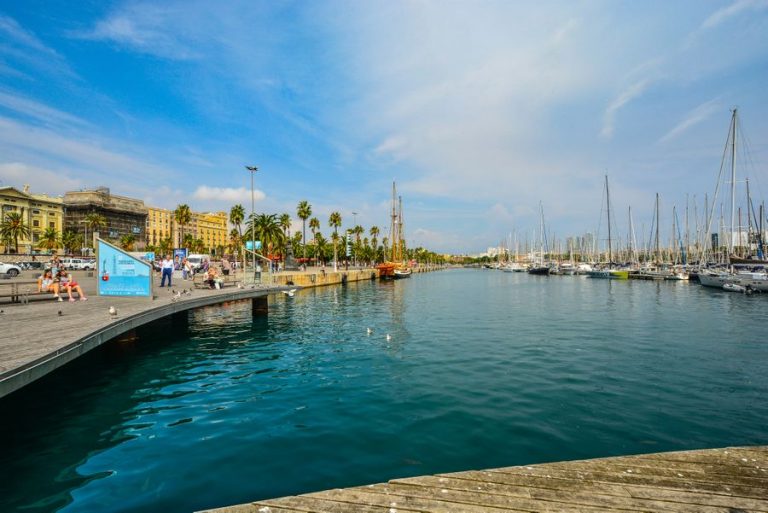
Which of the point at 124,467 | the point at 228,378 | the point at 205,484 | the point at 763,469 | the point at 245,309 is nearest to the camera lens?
the point at 763,469

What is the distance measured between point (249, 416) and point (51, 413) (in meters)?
5.59

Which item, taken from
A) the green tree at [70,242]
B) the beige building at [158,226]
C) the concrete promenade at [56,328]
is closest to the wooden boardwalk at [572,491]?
the concrete promenade at [56,328]

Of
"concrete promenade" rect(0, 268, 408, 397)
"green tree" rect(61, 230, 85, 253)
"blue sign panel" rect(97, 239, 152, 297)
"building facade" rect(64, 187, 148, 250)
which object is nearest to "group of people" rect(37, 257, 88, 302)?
"concrete promenade" rect(0, 268, 408, 397)

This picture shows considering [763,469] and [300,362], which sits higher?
[763,469]

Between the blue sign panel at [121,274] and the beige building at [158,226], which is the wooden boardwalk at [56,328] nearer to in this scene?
the blue sign panel at [121,274]

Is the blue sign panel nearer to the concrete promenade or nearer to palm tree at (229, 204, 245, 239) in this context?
the concrete promenade

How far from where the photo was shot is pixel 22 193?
108 meters

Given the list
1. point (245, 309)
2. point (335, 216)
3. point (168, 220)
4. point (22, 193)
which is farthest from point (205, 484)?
point (168, 220)

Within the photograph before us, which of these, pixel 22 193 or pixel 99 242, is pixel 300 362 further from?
pixel 22 193

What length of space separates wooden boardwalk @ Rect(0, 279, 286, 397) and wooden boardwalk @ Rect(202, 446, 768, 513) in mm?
7560

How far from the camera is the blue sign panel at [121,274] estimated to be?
838 inches

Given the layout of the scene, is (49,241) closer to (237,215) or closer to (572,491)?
(237,215)

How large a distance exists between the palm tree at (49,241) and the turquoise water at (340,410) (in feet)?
344

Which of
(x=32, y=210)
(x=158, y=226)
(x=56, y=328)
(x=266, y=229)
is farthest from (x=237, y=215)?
(x=158, y=226)
